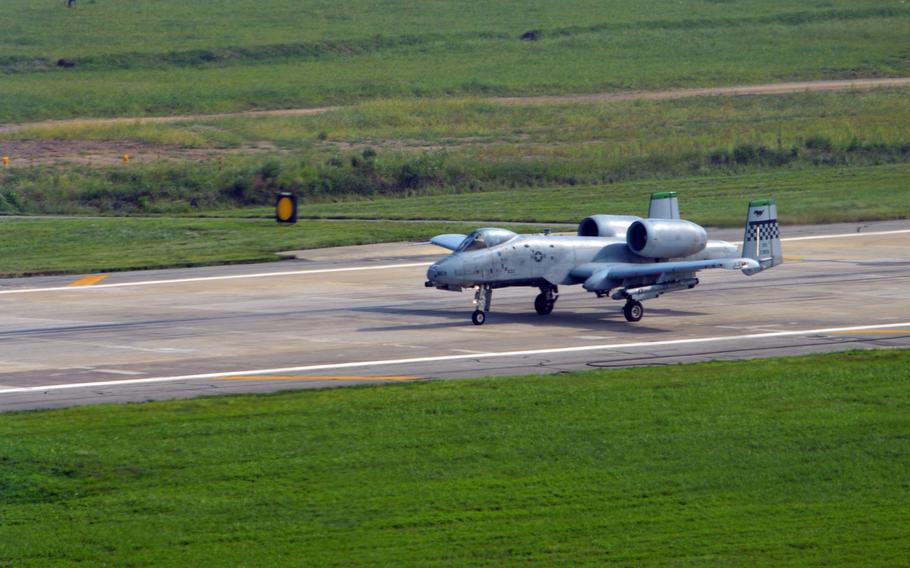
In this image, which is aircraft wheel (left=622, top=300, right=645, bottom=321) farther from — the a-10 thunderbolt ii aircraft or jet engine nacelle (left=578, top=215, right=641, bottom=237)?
jet engine nacelle (left=578, top=215, right=641, bottom=237)

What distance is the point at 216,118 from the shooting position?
316ft

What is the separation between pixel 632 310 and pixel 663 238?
1.97m

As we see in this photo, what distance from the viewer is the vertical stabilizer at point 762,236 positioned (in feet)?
114

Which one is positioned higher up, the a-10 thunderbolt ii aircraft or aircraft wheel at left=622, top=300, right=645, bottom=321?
the a-10 thunderbolt ii aircraft

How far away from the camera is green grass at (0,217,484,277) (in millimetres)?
48125

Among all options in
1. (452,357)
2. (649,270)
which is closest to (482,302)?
(649,270)

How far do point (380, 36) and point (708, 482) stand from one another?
382 ft

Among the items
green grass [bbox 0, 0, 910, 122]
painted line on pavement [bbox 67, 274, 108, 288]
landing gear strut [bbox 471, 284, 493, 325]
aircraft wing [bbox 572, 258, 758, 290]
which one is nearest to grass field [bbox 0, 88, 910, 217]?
green grass [bbox 0, 0, 910, 122]

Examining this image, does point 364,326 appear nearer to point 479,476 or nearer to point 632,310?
point 632,310

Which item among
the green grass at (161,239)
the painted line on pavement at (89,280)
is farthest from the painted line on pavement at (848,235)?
the painted line on pavement at (89,280)

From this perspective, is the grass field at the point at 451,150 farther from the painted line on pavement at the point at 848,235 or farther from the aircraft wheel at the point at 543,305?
the aircraft wheel at the point at 543,305

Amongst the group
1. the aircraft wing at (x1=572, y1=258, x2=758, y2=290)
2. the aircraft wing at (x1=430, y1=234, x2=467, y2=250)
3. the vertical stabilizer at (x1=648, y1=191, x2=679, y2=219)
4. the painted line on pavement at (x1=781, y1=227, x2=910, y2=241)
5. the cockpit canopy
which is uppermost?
the vertical stabilizer at (x1=648, y1=191, x2=679, y2=219)

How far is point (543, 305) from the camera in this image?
1407 inches

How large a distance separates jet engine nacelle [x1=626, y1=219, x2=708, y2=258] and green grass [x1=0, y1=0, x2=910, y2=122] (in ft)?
229
